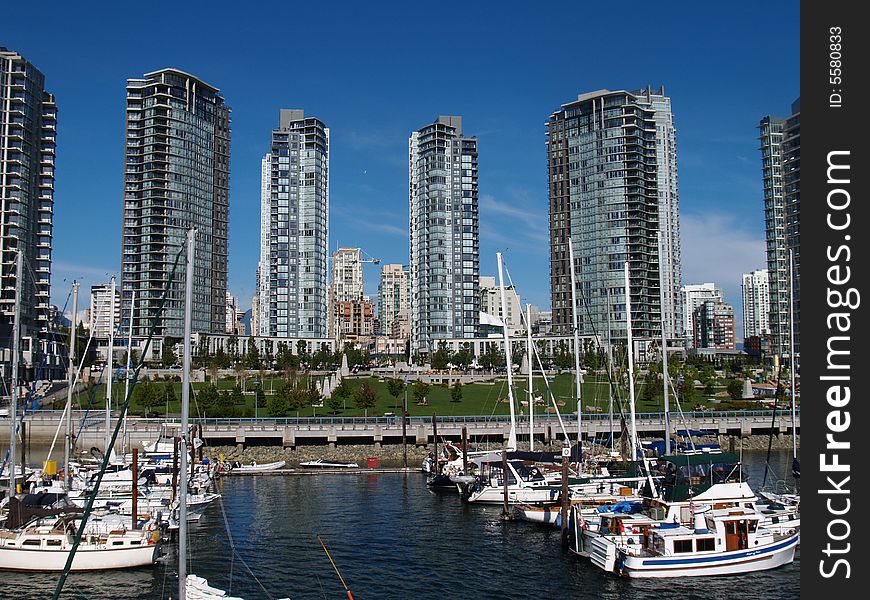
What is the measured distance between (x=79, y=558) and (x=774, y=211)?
174 m

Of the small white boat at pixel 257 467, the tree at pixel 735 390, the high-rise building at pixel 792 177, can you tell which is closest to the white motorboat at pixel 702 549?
the small white boat at pixel 257 467

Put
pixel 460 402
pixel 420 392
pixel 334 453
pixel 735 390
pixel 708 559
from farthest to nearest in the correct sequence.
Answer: pixel 460 402 < pixel 735 390 < pixel 420 392 < pixel 334 453 < pixel 708 559

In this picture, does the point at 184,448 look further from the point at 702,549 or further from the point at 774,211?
the point at 774,211

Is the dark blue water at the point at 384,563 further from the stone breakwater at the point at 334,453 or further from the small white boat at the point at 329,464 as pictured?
the stone breakwater at the point at 334,453

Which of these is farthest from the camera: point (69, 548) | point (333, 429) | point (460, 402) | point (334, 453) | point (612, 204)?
point (612, 204)

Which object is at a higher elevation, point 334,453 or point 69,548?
point 69,548

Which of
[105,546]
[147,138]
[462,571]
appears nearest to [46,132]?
[147,138]

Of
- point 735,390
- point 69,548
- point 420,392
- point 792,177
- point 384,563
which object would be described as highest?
point 792,177

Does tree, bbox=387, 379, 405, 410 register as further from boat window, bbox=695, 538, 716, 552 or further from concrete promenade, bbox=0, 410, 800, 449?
boat window, bbox=695, 538, 716, 552

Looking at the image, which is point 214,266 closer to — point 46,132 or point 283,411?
point 46,132

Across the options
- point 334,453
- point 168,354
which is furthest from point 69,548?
point 168,354

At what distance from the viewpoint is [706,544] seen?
3975 cm

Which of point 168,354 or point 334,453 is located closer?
point 334,453

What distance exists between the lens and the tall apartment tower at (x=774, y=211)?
575ft
